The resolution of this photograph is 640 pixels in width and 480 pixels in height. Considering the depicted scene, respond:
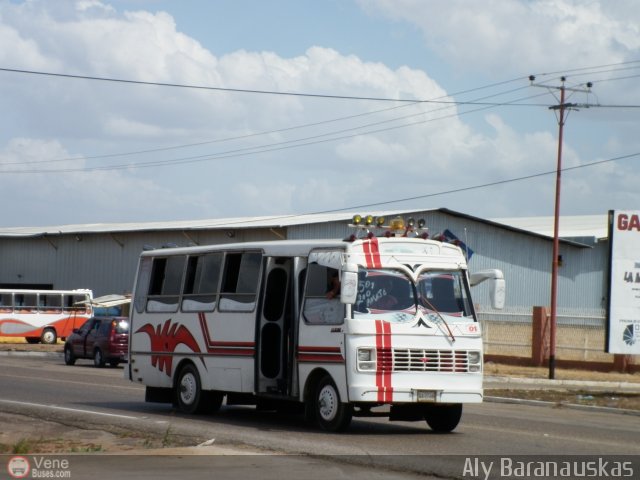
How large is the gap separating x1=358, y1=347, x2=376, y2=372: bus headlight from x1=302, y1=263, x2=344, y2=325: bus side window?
1.88 feet

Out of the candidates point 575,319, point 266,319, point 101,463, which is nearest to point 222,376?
point 266,319

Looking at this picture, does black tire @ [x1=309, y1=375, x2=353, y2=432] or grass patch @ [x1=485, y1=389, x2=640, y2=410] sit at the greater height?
black tire @ [x1=309, y1=375, x2=353, y2=432]

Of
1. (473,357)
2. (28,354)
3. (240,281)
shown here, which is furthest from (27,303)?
(473,357)

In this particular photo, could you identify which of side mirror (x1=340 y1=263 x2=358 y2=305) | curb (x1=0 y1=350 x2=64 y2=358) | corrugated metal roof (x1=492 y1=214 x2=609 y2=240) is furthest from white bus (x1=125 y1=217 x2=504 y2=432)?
corrugated metal roof (x1=492 y1=214 x2=609 y2=240)

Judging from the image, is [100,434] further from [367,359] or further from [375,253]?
[375,253]

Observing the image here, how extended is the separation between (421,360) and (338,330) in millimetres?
1229

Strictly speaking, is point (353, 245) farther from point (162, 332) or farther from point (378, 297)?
point (162, 332)

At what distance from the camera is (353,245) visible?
15.6 metres

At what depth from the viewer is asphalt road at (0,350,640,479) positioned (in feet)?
40.7

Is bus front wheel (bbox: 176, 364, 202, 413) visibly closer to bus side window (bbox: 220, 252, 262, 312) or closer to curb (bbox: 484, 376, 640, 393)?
bus side window (bbox: 220, 252, 262, 312)

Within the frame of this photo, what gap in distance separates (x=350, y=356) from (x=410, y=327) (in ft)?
3.22

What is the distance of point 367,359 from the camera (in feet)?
49.5

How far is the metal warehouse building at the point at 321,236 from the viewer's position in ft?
170

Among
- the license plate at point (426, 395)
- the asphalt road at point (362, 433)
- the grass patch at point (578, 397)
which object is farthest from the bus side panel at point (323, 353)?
the grass patch at point (578, 397)
